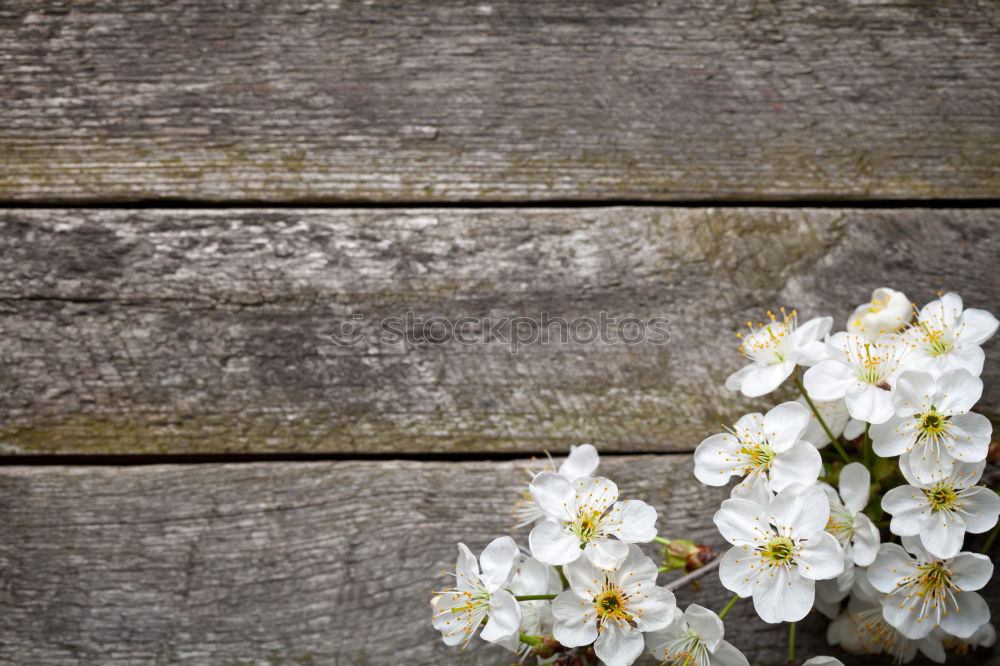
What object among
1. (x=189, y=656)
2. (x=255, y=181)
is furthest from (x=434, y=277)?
(x=189, y=656)

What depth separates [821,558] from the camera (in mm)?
603

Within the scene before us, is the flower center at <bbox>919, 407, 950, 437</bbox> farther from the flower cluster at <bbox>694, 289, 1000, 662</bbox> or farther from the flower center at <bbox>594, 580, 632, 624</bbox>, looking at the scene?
the flower center at <bbox>594, 580, 632, 624</bbox>

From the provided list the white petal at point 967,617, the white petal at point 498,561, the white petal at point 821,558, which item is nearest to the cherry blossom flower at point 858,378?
the white petal at point 821,558

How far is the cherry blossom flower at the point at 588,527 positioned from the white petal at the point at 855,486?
0.20m

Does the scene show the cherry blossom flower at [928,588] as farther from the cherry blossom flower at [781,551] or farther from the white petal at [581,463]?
the white petal at [581,463]

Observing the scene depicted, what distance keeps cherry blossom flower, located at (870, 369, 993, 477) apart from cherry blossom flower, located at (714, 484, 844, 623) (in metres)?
0.10

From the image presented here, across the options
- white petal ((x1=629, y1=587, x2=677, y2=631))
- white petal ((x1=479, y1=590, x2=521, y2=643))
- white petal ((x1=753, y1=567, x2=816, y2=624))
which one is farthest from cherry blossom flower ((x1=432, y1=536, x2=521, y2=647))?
white petal ((x1=753, y1=567, x2=816, y2=624))

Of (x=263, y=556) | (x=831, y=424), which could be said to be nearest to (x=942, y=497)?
(x=831, y=424)

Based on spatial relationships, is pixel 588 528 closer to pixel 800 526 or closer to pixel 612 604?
pixel 612 604

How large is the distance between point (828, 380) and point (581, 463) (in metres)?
0.25

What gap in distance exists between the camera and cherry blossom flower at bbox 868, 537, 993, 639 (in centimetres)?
64

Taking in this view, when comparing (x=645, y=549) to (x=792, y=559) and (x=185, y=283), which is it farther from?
(x=185, y=283)

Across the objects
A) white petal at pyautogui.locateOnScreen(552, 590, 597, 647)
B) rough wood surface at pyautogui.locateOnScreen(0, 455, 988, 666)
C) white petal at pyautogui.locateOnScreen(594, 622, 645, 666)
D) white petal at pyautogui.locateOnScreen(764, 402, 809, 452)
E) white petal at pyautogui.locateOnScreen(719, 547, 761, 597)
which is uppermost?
white petal at pyautogui.locateOnScreen(764, 402, 809, 452)

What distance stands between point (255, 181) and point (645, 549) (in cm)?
64
